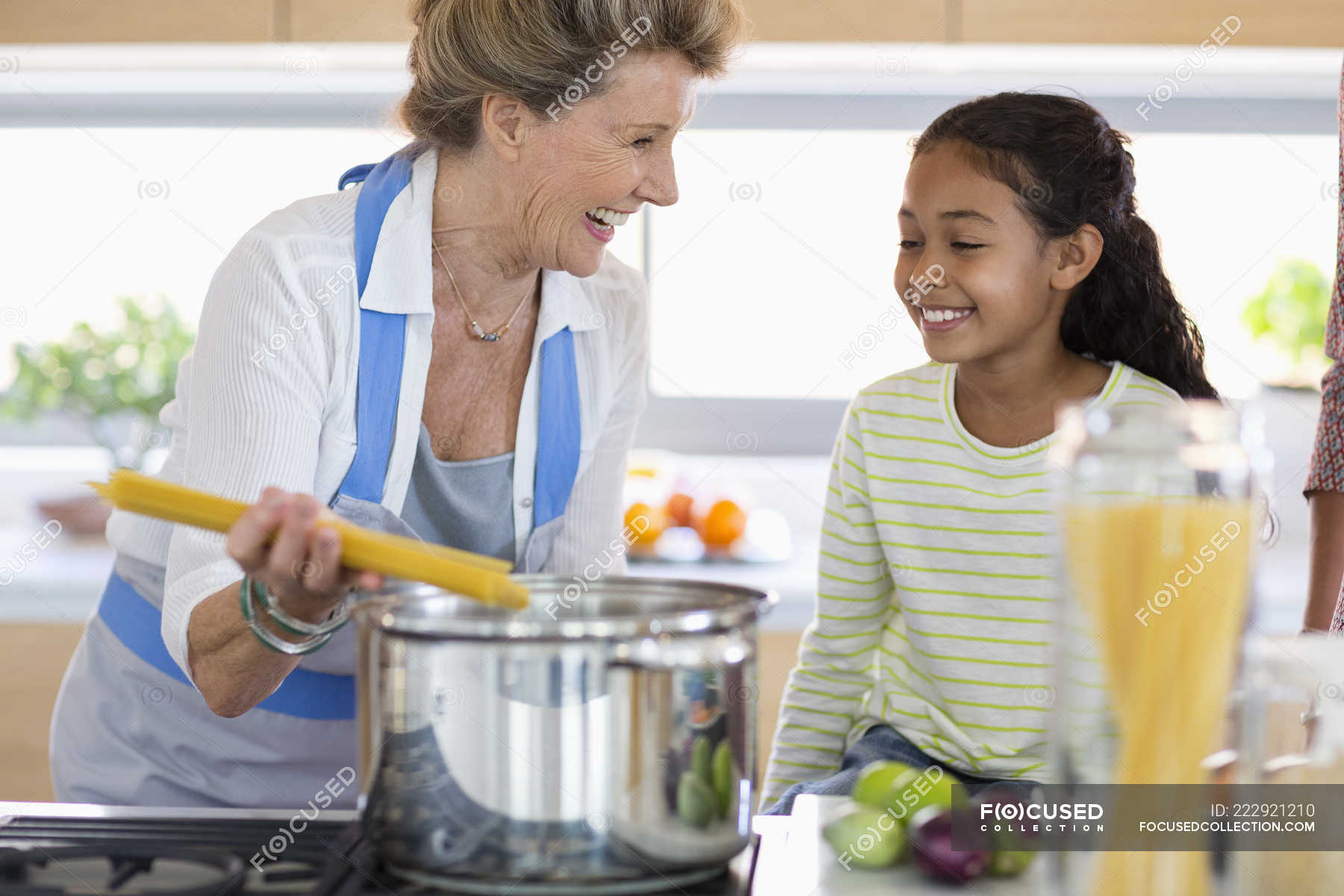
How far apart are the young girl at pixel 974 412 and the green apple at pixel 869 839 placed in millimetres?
550

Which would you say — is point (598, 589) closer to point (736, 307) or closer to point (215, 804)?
point (215, 804)

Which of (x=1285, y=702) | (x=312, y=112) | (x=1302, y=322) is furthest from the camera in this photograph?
(x=312, y=112)

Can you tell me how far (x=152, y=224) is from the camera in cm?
270

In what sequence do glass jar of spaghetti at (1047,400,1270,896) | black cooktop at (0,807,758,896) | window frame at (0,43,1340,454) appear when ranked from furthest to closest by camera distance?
window frame at (0,43,1340,454) → black cooktop at (0,807,758,896) → glass jar of spaghetti at (1047,400,1270,896)

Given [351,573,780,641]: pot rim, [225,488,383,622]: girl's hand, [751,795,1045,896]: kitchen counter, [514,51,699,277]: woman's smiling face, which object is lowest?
[751,795,1045,896]: kitchen counter

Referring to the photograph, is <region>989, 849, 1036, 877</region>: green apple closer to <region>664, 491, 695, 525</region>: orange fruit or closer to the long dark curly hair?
the long dark curly hair

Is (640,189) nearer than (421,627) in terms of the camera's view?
No

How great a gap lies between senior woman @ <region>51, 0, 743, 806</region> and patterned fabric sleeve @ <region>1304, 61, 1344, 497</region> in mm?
680

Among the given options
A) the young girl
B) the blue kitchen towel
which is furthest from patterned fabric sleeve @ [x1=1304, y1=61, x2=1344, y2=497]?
the blue kitchen towel

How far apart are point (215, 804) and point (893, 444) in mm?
809

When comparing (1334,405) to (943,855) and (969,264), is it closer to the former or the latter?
(969,264)

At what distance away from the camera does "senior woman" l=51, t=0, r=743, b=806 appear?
112 centimetres

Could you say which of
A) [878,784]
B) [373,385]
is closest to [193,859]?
[878,784]

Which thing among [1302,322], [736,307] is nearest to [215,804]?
[736,307]
